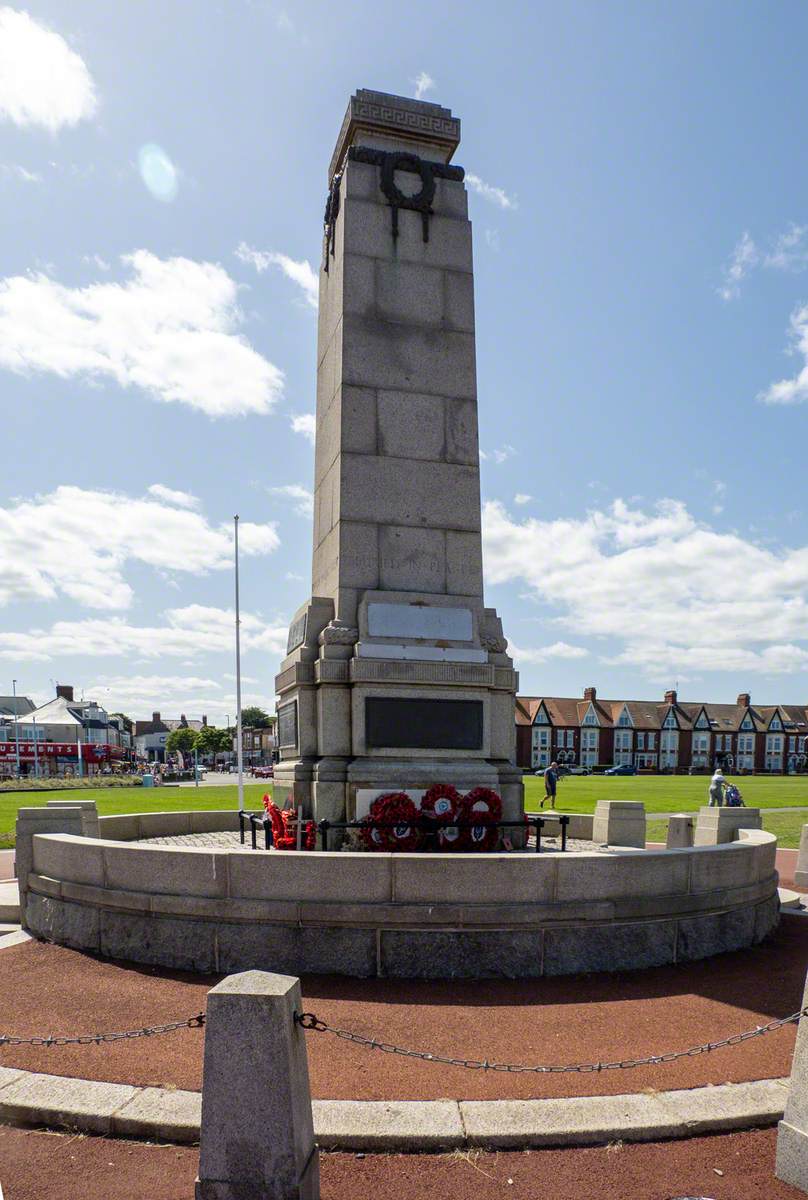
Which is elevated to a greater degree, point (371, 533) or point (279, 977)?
point (371, 533)

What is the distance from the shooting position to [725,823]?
544 inches

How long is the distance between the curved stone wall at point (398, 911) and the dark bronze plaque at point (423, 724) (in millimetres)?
4063

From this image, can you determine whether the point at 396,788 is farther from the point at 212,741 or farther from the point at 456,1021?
the point at 212,741

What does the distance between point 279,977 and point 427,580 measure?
8882 mm

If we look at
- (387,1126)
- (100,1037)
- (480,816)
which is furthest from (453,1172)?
(480,816)

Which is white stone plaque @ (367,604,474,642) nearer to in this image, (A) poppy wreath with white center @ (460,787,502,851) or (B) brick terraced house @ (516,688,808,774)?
(A) poppy wreath with white center @ (460,787,502,851)

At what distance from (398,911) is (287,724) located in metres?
6.00

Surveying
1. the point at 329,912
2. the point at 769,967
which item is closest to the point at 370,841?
the point at 329,912

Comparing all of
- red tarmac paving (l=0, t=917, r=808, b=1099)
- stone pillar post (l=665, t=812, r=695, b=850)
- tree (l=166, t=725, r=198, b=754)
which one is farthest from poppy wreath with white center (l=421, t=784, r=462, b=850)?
tree (l=166, t=725, r=198, b=754)

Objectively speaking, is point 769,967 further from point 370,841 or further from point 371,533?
point 371,533

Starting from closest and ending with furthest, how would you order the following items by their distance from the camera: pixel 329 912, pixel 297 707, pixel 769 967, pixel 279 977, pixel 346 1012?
pixel 279 977, pixel 346 1012, pixel 329 912, pixel 769 967, pixel 297 707

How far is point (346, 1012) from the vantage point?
6516mm

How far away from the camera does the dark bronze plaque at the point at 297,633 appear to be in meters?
12.3

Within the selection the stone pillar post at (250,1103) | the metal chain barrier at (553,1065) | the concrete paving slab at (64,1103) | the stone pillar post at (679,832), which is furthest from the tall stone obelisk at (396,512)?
the stone pillar post at (250,1103)
